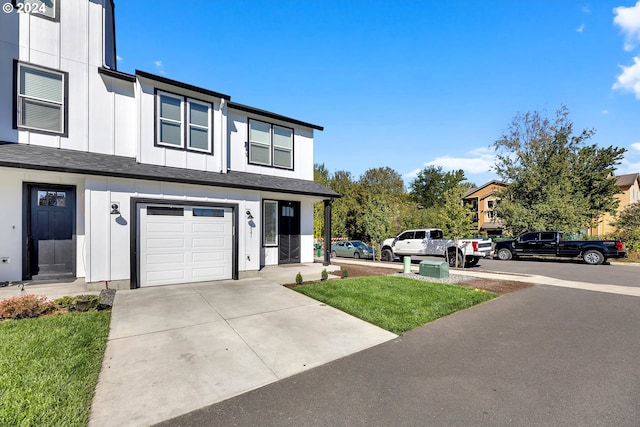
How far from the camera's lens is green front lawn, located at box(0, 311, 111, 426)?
279 centimetres

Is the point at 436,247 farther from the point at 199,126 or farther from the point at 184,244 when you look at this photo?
the point at 199,126

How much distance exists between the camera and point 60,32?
8117 mm

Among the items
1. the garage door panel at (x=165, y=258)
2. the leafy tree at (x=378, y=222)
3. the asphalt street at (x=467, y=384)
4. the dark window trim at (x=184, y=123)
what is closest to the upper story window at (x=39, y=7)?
the dark window trim at (x=184, y=123)

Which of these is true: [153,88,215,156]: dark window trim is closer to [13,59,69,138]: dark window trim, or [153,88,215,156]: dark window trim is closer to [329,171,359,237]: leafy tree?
[13,59,69,138]: dark window trim

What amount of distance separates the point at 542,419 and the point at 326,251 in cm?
955

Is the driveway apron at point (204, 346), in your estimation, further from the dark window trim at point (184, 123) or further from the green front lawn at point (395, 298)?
the dark window trim at point (184, 123)

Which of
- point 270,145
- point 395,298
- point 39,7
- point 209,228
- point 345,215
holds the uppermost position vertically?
point 39,7

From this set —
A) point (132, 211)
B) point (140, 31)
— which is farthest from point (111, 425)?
point (140, 31)

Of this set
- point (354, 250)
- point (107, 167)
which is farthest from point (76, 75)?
point (354, 250)

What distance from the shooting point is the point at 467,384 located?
3.59m

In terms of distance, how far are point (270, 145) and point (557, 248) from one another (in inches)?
733

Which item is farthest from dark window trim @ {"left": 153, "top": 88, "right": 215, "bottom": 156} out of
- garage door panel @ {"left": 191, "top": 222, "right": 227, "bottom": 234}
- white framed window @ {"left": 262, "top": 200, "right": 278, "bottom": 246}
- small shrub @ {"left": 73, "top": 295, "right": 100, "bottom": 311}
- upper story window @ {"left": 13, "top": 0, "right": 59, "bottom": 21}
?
small shrub @ {"left": 73, "top": 295, "right": 100, "bottom": 311}

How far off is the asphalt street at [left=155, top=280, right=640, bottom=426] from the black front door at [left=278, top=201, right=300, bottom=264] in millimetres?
7396

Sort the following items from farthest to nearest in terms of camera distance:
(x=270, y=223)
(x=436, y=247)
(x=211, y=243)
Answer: (x=436, y=247) < (x=270, y=223) < (x=211, y=243)
